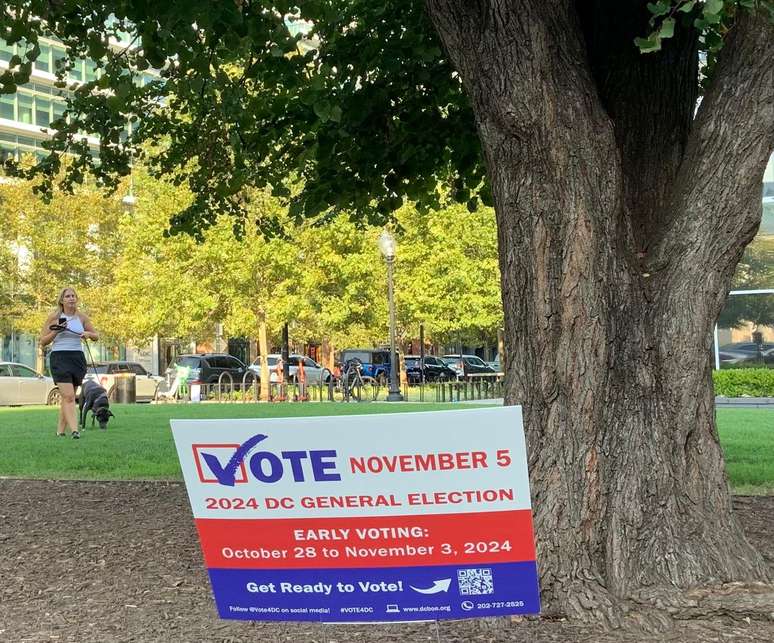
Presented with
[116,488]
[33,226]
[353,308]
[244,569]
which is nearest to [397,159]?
[116,488]

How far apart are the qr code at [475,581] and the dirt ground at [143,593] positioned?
69 cm

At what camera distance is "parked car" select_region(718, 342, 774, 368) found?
25.6 m

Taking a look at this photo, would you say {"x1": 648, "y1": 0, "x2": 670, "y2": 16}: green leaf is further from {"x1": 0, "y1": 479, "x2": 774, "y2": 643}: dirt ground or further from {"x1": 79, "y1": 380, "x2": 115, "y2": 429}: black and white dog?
{"x1": 79, "y1": 380, "x2": 115, "y2": 429}: black and white dog

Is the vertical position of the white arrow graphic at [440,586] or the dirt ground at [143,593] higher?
the white arrow graphic at [440,586]

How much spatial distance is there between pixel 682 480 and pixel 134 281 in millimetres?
31563

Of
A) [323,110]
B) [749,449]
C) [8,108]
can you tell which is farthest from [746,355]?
[8,108]

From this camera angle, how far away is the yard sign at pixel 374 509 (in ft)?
9.53

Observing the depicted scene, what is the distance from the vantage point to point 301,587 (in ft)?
10.2

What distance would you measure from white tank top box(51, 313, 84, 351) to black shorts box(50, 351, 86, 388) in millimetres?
68

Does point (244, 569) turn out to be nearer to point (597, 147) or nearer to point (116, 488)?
point (597, 147)

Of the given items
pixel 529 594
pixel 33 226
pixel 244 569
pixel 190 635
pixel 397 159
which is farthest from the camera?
pixel 33 226

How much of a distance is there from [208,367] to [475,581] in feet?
106

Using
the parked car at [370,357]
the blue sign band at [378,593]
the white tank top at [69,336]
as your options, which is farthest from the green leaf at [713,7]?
the parked car at [370,357]

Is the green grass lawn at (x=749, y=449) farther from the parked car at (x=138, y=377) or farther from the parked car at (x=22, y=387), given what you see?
the parked car at (x=138, y=377)
